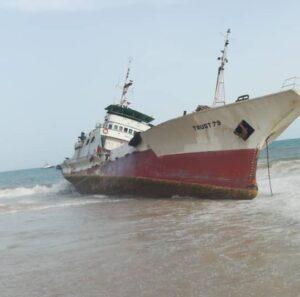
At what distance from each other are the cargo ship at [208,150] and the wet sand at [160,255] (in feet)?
8.45

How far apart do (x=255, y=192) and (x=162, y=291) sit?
8755 millimetres

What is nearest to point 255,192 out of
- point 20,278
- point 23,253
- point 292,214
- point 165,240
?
point 292,214

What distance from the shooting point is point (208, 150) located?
14141mm

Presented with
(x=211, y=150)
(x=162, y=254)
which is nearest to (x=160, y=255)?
(x=162, y=254)

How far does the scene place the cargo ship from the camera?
1313cm

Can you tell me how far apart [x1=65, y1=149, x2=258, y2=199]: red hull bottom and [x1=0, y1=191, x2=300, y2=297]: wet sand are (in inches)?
92.6

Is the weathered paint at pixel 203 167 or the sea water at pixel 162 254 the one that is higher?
the weathered paint at pixel 203 167

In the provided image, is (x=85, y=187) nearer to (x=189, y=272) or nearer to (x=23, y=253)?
(x=23, y=253)

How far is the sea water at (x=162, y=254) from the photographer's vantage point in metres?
5.00

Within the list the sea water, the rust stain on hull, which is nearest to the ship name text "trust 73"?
the rust stain on hull

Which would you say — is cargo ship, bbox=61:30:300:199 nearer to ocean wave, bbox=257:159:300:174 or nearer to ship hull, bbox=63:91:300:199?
ship hull, bbox=63:91:300:199

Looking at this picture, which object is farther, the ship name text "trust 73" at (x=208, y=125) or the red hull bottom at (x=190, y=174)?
the ship name text "trust 73" at (x=208, y=125)

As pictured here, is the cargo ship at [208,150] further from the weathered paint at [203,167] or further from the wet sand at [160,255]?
the wet sand at [160,255]

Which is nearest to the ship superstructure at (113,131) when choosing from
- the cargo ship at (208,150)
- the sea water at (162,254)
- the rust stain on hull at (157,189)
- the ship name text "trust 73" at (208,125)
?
the rust stain on hull at (157,189)
